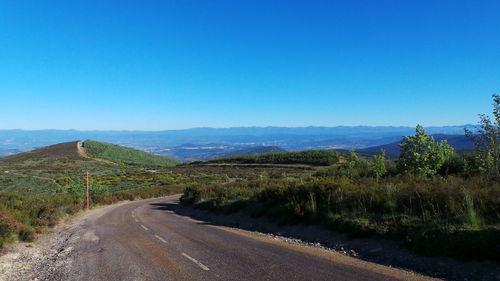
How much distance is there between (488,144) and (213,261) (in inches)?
591

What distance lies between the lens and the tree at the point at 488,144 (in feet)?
46.6

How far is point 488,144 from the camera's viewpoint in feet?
48.8

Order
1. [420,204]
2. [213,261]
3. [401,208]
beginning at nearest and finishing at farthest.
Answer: [213,261]
[420,204]
[401,208]

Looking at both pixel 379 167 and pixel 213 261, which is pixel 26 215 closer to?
pixel 213 261

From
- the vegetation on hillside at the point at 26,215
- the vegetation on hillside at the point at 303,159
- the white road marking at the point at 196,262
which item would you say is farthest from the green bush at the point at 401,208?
the vegetation on hillside at the point at 303,159

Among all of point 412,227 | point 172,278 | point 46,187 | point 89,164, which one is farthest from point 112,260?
point 89,164

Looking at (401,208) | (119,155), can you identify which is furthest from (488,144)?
(119,155)

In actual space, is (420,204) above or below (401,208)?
above

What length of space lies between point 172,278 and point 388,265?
573cm

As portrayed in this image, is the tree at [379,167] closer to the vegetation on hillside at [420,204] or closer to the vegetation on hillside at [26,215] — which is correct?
the vegetation on hillside at [420,204]

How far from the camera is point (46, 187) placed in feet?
186

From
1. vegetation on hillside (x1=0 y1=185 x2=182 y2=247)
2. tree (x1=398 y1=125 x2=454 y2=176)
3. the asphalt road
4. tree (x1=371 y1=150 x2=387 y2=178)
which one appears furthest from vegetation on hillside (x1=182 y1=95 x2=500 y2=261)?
vegetation on hillside (x1=0 y1=185 x2=182 y2=247)

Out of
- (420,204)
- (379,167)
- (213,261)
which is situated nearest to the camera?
(213,261)

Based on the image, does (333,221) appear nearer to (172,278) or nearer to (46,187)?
(172,278)
